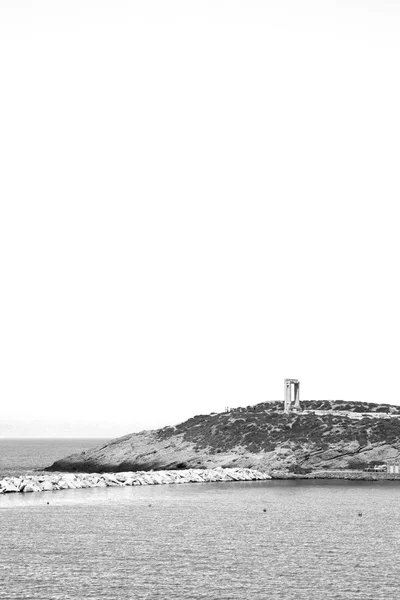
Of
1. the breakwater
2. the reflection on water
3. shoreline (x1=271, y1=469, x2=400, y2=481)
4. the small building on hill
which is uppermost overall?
the small building on hill

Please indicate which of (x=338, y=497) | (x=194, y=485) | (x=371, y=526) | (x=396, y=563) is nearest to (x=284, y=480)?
(x=194, y=485)

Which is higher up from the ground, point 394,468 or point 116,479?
point 394,468

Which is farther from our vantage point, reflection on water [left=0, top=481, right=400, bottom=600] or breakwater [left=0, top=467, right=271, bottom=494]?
breakwater [left=0, top=467, right=271, bottom=494]

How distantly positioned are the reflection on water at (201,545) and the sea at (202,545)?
8 centimetres

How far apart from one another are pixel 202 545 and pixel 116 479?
183ft

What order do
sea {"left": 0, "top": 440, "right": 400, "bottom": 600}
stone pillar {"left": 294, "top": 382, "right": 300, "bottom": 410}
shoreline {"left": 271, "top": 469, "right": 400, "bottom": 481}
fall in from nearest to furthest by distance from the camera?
1. sea {"left": 0, "top": 440, "right": 400, "bottom": 600}
2. shoreline {"left": 271, "top": 469, "right": 400, "bottom": 481}
3. stone pillar {"left": 294, "top": 382, "right": 300, "bottom": 410}

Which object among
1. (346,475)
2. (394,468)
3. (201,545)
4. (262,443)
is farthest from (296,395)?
(201,545)

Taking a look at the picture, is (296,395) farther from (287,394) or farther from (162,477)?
(162,477)

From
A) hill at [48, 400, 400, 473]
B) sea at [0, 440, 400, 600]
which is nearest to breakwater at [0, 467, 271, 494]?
sea at [0, 440, 400, 600]

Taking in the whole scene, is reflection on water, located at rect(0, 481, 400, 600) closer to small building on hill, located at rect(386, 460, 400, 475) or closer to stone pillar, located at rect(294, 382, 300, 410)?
small building on hill, located at rect(386, 460, 400, 475)

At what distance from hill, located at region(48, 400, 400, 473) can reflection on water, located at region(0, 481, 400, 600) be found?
90.6ft

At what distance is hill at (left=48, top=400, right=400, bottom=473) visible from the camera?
14250 cm

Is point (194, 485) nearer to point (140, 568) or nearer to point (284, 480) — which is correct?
point (284, 480)

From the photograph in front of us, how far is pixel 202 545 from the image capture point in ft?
240
